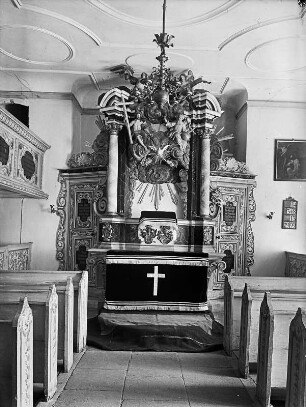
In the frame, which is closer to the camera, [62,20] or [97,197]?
[62,20]

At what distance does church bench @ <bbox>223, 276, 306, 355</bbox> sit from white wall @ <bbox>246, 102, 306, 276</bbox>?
3.18 m

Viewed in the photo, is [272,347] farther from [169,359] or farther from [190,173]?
[190,173]

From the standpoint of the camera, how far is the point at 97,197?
275 inches

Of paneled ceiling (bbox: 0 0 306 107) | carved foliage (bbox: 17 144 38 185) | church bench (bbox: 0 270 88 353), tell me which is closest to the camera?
church bench (bbox: 0 270 88 353)

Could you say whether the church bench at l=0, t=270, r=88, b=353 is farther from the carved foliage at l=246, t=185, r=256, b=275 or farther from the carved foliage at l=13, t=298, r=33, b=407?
the carved foliage at l=246, t=185, r=256, b=275

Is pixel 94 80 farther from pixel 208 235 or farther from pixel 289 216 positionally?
pixel 289 216

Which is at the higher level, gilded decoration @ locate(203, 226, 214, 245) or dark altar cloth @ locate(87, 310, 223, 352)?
gilded decoration @ locate(203, 226, 214, 245)

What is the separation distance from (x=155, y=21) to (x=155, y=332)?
14.0ft

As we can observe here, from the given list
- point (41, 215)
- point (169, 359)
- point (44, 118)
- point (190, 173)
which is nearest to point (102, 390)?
point (169, 359)

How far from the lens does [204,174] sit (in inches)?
254

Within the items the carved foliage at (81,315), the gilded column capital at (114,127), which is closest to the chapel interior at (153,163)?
the gilded column capital at (114,127)

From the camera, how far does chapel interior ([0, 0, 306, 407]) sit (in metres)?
5.09

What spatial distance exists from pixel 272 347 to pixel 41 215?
5.24 meters

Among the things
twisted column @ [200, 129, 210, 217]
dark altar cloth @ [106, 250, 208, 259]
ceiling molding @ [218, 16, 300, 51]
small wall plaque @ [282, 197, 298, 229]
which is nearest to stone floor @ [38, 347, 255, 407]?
dark altar cloth @ [106, 250, 208, 259]
